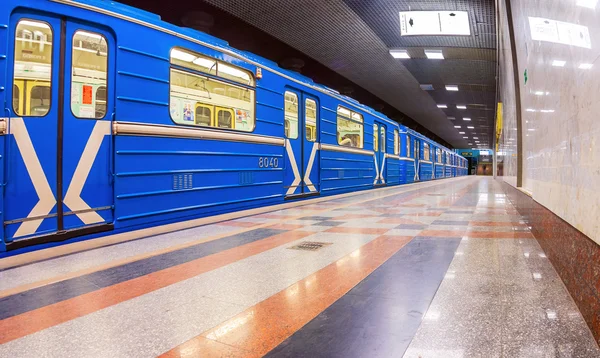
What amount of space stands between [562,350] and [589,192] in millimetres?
606

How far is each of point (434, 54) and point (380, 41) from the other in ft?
5.94

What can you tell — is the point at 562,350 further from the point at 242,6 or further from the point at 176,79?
the point at 242,6

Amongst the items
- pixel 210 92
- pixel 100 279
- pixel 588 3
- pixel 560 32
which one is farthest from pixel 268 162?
pixel 588 3

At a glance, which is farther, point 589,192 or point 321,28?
point 321,28

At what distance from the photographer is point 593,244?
129 cm

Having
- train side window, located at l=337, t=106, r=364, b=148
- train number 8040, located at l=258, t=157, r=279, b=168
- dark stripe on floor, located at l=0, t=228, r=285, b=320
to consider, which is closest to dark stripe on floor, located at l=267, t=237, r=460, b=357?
dark stripe on floor, located at l=0, t=228, r=285, b=320

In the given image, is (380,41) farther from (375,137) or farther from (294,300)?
(294,300)

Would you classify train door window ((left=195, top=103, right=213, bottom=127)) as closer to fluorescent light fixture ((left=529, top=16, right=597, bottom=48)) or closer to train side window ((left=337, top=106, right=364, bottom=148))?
fluorescent light fixture ((left=529, top=16, right=597, bottom=48))

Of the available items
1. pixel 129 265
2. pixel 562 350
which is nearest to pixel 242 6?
pixel 129 265

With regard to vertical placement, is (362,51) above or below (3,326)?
above

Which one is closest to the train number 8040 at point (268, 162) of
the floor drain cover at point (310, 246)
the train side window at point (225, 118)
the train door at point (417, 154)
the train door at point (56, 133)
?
the train side window at point (225, 118)

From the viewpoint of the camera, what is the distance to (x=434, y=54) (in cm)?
971

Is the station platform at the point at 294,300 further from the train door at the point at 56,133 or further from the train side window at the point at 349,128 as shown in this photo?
the train side window at the point at 349,128

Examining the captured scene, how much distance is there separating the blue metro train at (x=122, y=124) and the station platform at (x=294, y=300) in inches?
14.8
